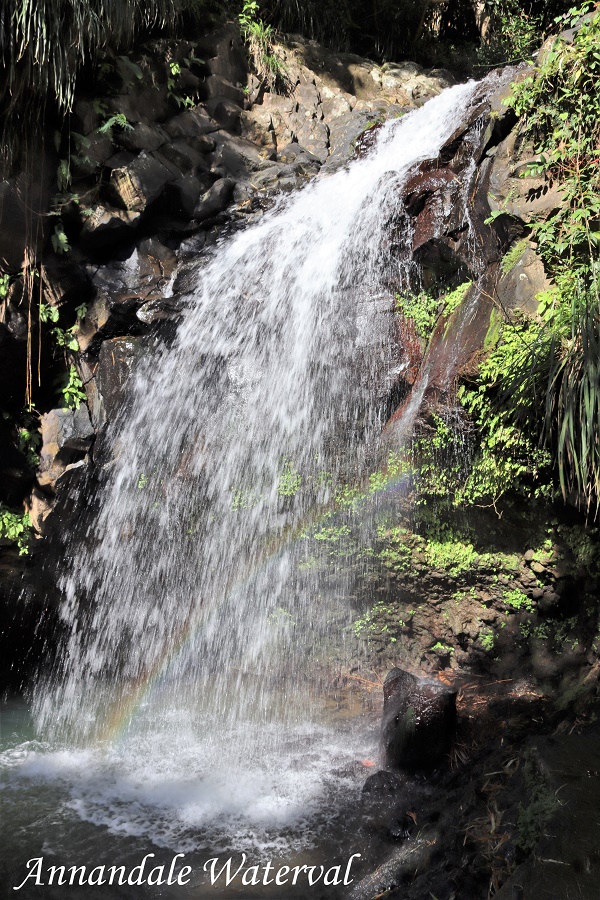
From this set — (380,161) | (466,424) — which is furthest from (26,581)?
(380,161)

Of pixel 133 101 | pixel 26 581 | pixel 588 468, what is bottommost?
pixel 26 581

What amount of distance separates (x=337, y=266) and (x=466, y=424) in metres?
2.33

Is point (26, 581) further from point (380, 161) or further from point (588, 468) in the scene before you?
point (380, 161)

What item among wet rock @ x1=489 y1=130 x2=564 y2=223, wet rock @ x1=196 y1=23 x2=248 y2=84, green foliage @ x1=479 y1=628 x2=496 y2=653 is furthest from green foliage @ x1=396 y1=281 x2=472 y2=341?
wet rock @ x1=196 y1=23 x2=248 y2=84

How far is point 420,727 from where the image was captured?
14.6 ft

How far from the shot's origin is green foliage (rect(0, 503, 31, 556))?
22.0 ft

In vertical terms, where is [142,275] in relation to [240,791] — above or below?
above

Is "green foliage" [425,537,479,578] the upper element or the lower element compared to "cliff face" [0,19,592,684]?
lower

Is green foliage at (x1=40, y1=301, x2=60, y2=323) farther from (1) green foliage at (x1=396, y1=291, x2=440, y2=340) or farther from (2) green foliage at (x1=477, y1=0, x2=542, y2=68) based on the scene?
(2) green foliage at (x1=477, y1=0, x2=542, y2=68)

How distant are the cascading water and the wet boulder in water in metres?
0.74

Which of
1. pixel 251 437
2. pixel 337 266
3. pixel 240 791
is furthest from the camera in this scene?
pixel 337 266

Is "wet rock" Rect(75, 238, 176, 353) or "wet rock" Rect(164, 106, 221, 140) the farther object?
"wet rock" Rect(164, 106, 221, 140)

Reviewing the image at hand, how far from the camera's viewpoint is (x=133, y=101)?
8102mm

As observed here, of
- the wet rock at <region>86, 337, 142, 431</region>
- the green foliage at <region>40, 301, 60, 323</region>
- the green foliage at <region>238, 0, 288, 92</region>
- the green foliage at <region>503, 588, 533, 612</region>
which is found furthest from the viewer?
the green foliage at <region>238, 0, 288, 92</region>
